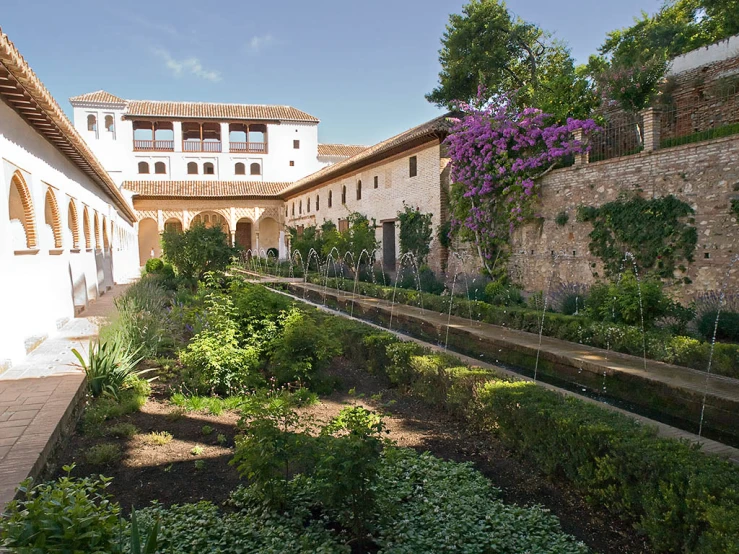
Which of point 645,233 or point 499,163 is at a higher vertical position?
point 499,163

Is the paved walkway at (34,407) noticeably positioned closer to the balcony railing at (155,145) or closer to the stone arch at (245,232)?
the balcony railing at (155,145)

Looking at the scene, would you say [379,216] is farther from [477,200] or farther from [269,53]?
[269,53]

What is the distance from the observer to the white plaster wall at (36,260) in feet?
20.5

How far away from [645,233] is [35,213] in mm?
Result: 9890

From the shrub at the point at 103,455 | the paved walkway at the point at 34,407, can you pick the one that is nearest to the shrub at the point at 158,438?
the shrub at the point at 103,455

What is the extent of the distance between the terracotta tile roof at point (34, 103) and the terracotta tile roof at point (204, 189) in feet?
78.5

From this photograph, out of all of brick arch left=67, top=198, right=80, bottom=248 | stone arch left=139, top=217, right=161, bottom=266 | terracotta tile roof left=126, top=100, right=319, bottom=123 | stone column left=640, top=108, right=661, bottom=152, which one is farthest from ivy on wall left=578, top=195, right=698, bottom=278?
stone arch left=139, top=217, right=161, bottom=266

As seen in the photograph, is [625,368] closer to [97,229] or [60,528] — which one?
[60,528]

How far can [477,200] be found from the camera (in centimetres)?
1471

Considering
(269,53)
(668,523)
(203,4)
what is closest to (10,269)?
(668,523)

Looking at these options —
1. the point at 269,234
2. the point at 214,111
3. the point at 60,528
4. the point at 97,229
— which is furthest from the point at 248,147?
the point at 60,528

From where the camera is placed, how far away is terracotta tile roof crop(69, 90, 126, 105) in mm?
33944

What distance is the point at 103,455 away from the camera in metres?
3.73

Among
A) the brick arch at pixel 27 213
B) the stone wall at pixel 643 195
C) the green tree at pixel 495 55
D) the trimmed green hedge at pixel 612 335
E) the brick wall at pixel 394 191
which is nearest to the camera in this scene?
the trimmed green hedge at pixel 612 335
